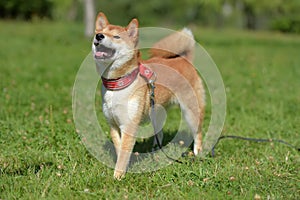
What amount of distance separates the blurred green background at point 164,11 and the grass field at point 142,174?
50.9 ft

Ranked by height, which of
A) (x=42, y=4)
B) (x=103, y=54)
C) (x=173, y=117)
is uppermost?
(x=103, y=54)

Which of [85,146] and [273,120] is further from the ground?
[85,146]

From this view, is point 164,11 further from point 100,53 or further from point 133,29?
point 100,53

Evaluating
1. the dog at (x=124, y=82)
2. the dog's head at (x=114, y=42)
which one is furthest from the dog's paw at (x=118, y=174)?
the dog's head at (x=114, y=42)

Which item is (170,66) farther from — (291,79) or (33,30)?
(33,30)

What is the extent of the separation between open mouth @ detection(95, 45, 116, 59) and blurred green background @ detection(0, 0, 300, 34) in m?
19.6

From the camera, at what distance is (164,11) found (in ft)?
123

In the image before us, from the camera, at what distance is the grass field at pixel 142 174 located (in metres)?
3.16

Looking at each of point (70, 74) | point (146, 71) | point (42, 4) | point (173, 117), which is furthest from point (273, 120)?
point (42, 4)

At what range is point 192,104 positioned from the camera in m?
4.54

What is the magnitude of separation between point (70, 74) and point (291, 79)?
4483 millimetres

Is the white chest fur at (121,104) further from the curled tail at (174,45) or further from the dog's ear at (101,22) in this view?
the curled tail at (174,45)

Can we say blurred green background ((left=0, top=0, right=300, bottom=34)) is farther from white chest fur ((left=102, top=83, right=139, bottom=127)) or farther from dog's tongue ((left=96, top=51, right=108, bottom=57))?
dog's tongue ((left=96, top=51, right=108, bottom=57))

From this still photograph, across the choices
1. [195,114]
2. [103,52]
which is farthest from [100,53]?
[195,114]
